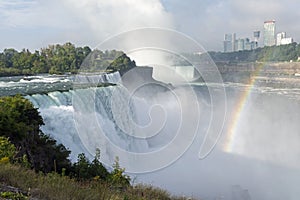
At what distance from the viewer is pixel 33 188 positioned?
11.2ft

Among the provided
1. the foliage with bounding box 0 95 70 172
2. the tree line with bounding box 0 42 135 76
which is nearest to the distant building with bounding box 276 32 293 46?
the tree line with bounding box 0 42 135 76

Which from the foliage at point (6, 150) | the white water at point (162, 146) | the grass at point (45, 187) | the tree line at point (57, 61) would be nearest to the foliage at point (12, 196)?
the grass at point (45, 187)

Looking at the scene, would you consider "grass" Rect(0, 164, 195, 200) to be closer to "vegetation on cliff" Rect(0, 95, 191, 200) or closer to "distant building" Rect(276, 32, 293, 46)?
"vegetation on cliff" Rect(0, 95, 191, 200)

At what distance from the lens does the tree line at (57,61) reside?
85.4 ft

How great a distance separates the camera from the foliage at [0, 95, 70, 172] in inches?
249

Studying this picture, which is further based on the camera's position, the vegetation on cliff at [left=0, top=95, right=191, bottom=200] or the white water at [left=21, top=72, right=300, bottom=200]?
the white water at [left=21, top=72, right=300, bottom=200]

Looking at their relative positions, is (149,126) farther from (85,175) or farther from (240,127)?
(240,127)

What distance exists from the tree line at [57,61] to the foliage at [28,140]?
1641cm

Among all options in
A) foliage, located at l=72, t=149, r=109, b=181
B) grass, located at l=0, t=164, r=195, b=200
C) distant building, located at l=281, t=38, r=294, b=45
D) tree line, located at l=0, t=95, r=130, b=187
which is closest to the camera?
grass, located at l=0, t=164, r=195, b=200

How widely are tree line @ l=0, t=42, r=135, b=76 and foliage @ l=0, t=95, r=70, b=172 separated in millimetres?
16413

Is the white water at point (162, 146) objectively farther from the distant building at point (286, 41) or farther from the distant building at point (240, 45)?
the distant building at point (286, 41)

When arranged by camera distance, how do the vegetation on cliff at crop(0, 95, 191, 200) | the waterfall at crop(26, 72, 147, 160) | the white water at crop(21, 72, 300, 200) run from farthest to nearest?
the white water at crop(21, 72, 300, 200) < the waterfall at crop(26, 72, 147, 160) < the vegetation on cliff at crop(0, 95, 191, 200)

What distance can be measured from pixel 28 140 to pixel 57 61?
26459 millimetres

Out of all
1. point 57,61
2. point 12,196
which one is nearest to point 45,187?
point 12,196
